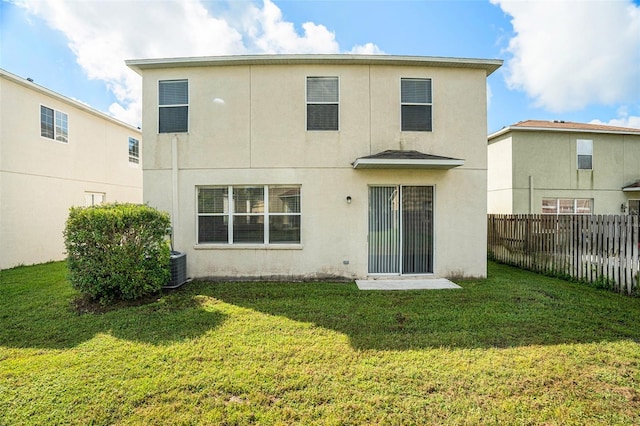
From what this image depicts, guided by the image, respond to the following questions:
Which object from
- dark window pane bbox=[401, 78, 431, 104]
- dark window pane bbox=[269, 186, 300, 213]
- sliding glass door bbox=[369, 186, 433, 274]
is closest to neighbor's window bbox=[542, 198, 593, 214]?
sliding glass door bbox=[369, 186, 433, 274]

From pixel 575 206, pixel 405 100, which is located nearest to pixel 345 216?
pixel 405 100

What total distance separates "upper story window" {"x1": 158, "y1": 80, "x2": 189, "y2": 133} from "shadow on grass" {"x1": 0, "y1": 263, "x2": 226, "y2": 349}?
15.5ft

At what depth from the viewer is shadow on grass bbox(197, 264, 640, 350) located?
4504mm

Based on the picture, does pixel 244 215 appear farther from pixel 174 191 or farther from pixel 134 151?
pixel 134 151

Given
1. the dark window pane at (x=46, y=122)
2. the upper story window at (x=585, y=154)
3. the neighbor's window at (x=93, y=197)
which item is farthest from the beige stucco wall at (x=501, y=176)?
the dark window pane at (x=46, y=122)

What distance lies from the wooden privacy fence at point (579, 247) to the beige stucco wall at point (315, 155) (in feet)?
7.87

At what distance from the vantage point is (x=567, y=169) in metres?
14.2

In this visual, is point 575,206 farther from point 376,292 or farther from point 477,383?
point 477,383

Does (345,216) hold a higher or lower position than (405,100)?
lower

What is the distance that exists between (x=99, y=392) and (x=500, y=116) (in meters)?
20.8

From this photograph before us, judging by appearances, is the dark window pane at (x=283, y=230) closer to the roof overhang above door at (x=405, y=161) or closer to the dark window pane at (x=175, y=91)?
the roof overhang above door at (x=405, y=161)

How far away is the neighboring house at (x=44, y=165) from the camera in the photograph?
10.1 m

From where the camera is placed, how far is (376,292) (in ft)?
22.7

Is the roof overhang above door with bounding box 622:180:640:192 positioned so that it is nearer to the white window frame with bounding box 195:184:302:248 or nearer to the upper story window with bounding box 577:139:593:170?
the upper story window with bounding box 577:139:593:170
